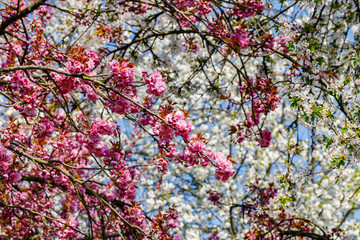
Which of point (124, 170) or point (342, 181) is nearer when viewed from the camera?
point (124, 170)

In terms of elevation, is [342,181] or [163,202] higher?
[342,181]

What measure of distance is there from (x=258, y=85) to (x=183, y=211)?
5136 millimetres

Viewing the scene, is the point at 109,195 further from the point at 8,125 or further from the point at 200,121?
the point at 200,121

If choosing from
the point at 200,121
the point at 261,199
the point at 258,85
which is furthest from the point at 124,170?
the point at 200,121

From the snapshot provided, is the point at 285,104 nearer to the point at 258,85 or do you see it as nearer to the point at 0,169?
the point at 258,85

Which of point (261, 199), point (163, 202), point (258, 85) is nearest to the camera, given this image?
point (258, 85)

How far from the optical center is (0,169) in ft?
9.25

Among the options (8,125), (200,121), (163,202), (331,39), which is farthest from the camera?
(200,121)

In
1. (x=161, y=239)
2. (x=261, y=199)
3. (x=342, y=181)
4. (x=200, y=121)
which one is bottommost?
(x=161, y=239)

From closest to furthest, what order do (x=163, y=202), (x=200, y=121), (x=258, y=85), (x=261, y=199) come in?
(x=258, y=85) → (x=261, y=199) → (x=163, y=202) → (x=200, y=121)

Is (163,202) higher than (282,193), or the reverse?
(163,202)

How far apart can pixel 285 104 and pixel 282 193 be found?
259 inches

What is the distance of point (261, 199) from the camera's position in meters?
4.91

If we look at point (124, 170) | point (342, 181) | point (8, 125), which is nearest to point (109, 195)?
point (124, 170)
